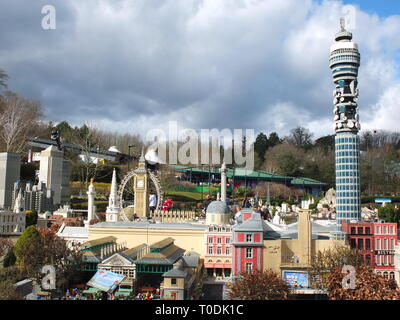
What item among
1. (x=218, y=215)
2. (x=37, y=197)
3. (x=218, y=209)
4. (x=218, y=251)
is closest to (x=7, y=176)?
(x=37, y=197)

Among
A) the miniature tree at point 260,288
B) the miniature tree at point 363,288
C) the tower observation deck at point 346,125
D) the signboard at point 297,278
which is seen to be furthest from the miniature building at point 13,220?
the tower observation deck at point 346,125

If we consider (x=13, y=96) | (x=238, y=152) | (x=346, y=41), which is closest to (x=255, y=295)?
(x=346, y=41)

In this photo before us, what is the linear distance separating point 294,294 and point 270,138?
316ft

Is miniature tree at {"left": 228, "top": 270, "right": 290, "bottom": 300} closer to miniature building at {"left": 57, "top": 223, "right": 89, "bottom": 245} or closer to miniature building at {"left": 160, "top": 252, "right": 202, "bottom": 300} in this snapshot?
miniature building at {"left": 160, "top": 252, "right": 202, "bottom": 300}

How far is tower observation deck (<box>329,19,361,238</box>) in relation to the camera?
44812 millimetres

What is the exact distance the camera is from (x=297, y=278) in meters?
30.7

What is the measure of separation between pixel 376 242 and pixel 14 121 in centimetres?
5736

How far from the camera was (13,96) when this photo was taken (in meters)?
74.9

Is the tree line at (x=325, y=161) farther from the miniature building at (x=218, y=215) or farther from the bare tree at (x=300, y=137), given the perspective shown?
the miniature building at (x=218, y=215)

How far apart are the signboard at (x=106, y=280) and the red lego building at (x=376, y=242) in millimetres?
20633

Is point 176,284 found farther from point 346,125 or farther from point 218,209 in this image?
point 346,125

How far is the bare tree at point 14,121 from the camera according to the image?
6303cm

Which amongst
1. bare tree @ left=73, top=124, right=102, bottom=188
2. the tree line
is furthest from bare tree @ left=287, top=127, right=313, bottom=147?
bare tree @ left=73, top=124, right=102, bottom=188

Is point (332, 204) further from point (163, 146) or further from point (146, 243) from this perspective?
point (146, 243)
